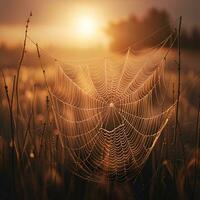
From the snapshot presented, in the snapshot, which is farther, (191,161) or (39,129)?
(39,129)

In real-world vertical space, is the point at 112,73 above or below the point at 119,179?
above

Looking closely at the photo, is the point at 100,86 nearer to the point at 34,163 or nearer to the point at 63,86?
the point at 63,86

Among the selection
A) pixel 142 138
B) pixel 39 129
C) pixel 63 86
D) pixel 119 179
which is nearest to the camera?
pixel 119 179

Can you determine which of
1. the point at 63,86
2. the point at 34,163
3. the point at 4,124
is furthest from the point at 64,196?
the point at 63,86

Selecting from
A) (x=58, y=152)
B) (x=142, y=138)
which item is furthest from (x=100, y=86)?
(x=58, y=152)

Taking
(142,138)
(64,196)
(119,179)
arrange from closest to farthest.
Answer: (64,196) < (119,179) < (142,138)

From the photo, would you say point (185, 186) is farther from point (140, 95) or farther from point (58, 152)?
point (140, 95)
